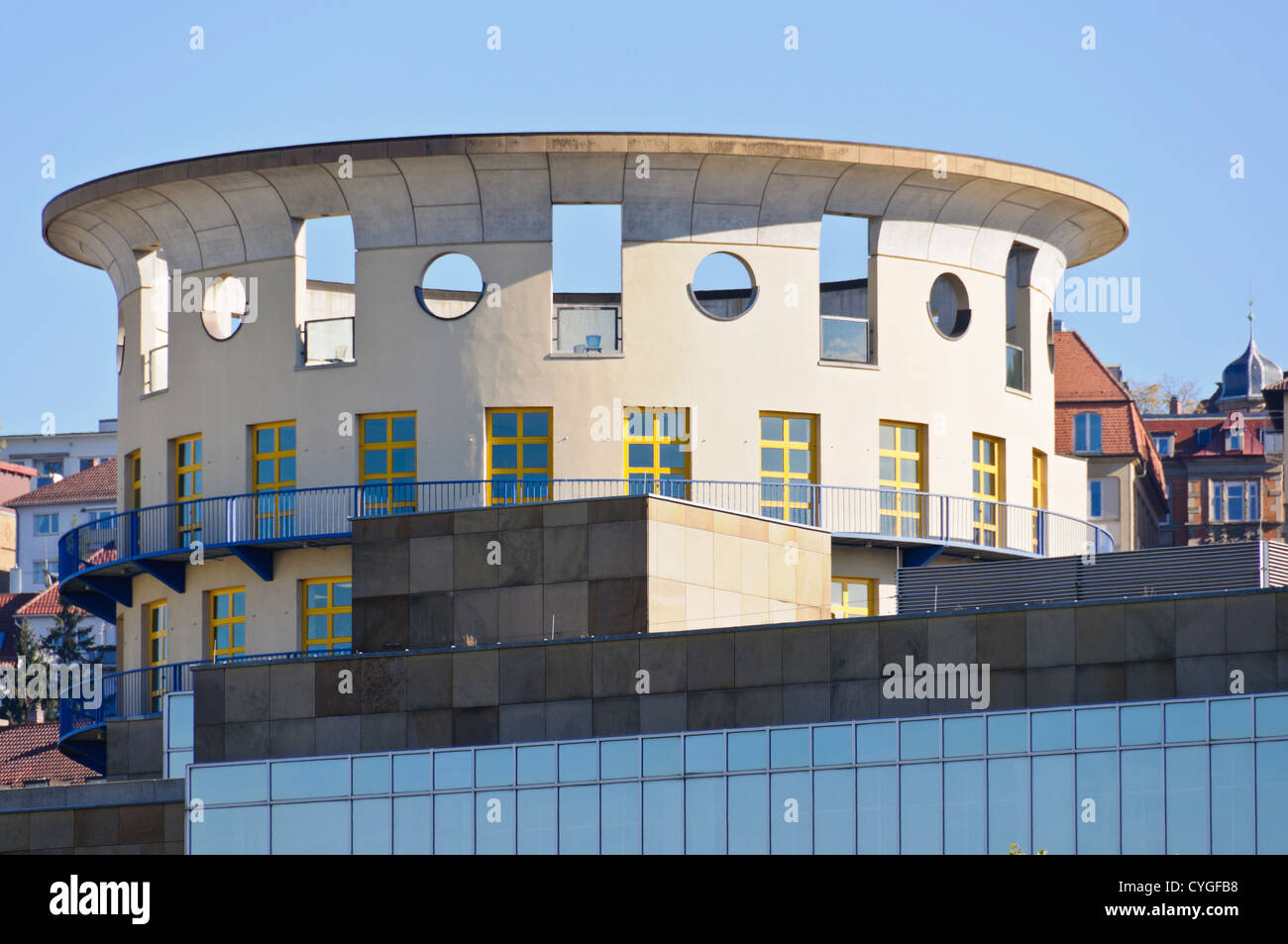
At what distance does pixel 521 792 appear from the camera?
41.0 metres

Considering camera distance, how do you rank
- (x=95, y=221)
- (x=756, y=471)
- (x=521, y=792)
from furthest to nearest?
(x=95, y=221), (x=756, y=471), (x=521, y=792)

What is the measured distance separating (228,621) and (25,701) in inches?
2194

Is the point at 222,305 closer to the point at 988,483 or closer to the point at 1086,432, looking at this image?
the point at 988,483

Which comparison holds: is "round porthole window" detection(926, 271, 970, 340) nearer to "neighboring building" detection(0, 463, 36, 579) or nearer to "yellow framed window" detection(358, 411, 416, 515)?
"yellow framed window" detection(358, 411, 416, 515)

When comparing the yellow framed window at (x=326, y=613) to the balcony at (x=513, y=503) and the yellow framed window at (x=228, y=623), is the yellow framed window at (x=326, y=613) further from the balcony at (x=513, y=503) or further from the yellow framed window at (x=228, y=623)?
the yellow framed window at (x=228, y=623)

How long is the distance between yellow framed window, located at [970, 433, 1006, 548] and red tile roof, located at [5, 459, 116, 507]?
268 ft

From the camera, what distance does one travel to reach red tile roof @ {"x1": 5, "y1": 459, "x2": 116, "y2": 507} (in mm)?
130125

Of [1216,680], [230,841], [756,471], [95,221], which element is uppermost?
[95,221]

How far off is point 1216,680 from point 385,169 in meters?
21.6

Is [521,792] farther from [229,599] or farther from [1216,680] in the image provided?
[229,599]

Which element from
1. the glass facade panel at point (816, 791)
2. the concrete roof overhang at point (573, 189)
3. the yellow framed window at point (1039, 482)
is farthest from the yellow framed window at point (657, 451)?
the glass facade panel at point (816, 791)

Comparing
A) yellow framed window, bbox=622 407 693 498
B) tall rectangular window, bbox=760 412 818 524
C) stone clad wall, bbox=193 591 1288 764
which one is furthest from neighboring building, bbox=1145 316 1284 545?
stone clad wall, bbox=193 591 1288 764
